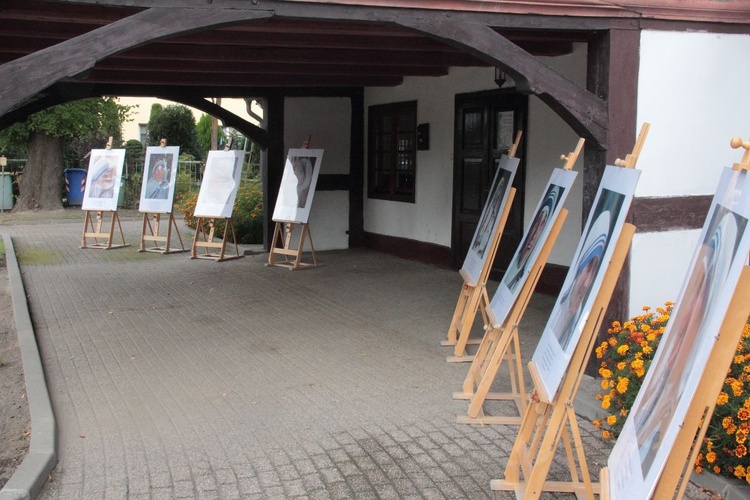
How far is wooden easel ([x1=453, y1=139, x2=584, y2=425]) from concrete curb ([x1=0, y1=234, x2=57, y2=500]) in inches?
95.0

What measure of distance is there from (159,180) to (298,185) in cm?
317

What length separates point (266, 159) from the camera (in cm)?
A: 1223

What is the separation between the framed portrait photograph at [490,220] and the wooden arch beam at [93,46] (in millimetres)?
2287

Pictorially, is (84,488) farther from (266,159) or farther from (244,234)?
(244,234)

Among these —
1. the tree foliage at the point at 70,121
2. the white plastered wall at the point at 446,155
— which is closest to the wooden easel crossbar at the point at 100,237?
the white plastered wall at the point at 446,155

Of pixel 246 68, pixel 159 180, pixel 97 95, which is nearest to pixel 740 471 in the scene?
pixel 246 68

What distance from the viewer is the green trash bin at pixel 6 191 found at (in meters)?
19.9

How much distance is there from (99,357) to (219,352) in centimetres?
99

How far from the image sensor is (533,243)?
4.74 m

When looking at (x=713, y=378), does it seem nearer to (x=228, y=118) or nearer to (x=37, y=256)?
(x=228, y=118)

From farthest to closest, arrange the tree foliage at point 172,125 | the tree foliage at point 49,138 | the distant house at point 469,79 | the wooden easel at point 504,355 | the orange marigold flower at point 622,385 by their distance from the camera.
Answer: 1. the tree foliage at point 172,125
2. the tree foliage at point 49,138
3. the distant house at point 469,79
4. the wooden easel at point 504,355
5. the orange marigold flower at point 622,385

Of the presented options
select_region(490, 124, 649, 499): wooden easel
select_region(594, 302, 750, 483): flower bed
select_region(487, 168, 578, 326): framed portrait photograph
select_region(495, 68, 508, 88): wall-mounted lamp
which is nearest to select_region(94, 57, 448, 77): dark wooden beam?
select_region(495, 68, 508, 88): wall-mounted lamp

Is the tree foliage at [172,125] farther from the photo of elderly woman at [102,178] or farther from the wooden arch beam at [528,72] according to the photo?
the wooden arch beam at [528,72]

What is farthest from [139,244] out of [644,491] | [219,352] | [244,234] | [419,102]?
[644,491]
